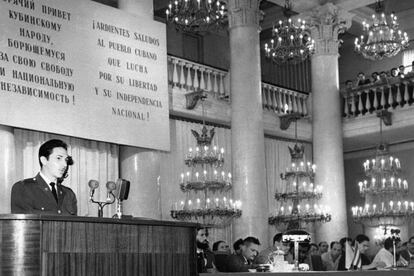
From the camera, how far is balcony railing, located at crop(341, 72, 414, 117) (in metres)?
18.6

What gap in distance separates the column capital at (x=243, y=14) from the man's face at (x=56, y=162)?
34.7 feet

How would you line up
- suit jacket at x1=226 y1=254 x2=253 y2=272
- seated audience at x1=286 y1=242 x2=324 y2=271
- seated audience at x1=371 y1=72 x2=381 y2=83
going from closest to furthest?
suit jacket at x1=226 y1=254 x2=253 y2=272 < seated audience at x1=286 y1=242 x2=324 y2=271 < seated audience at x1=371 y1=72 x2=381 y2=83

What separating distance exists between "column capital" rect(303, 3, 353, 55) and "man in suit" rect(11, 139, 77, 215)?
12820 mm

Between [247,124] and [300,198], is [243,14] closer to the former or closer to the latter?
[247,124]

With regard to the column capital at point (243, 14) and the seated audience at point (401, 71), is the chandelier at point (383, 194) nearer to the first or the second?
the seated audience at point (401, 71)

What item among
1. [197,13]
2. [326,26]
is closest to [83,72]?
[197,13]

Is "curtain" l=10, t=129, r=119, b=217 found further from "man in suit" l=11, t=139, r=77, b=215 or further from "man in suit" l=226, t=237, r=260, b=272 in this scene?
"man in suit" l=11, t=139, r=77, b=215

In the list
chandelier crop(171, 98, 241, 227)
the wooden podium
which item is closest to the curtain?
chandelier crop(171, 98, 241, 227)

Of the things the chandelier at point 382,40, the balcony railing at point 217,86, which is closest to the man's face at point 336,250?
the chandelier at point 382,40

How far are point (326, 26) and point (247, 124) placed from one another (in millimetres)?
3878

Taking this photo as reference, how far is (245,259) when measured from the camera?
11570mm

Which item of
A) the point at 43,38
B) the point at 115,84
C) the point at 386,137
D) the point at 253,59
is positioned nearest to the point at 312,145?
the point at 386,137

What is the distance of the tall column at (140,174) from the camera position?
13.2 m

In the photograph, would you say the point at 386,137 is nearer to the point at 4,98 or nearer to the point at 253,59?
the point at 253,59
